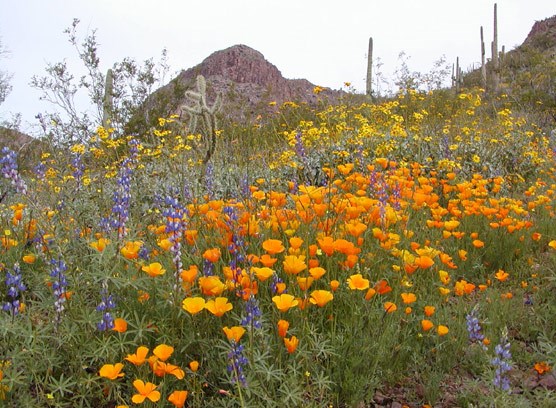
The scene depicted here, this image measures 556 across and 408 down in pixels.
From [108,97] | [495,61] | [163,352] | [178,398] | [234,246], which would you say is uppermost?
[495,61]

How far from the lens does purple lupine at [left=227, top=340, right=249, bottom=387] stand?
1.57 meters

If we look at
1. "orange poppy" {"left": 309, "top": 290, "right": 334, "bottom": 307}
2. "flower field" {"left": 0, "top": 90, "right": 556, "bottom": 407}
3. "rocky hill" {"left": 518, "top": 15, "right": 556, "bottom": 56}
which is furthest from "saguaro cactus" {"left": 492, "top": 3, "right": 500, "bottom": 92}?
"orange poppy" {"left": 309, "top": 290, "right": 334, "bottom": 307}

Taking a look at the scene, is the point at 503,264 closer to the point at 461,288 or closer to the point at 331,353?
the point at 461,288

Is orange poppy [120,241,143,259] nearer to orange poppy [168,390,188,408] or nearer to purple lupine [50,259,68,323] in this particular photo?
purple lupine [50,259,68,323]

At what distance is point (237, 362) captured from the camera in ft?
5.27

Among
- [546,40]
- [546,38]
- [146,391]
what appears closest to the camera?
[146,391]

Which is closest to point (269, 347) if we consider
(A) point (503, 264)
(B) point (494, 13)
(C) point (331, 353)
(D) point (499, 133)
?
(C) point (331, 353)

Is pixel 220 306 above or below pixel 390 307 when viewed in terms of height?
above

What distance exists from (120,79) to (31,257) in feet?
31.8

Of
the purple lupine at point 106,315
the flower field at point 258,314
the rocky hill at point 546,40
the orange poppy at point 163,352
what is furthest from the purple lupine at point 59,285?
the rocky hill at point 546,40

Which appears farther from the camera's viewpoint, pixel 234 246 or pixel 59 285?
pixel 234 246

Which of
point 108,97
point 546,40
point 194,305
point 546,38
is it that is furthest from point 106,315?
point 546,38

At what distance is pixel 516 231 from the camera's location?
348cm

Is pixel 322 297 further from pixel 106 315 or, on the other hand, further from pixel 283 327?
pixel 106 315
